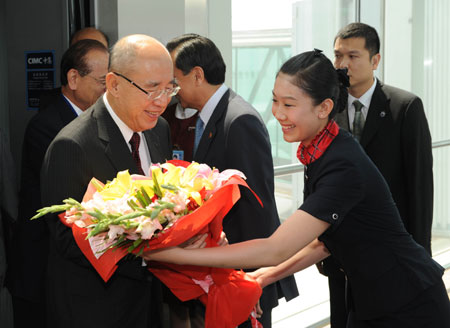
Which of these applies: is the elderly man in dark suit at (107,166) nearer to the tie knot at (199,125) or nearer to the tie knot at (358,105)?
the tie knot at (199,125)

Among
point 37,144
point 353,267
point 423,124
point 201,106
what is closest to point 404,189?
point 423,124

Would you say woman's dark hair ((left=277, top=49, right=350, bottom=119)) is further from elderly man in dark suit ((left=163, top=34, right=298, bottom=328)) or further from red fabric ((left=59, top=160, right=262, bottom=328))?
elderly man in dark suit ((left=163, top=34, right=298, bottom=328))

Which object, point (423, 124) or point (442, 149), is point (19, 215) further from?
point (442, 149)

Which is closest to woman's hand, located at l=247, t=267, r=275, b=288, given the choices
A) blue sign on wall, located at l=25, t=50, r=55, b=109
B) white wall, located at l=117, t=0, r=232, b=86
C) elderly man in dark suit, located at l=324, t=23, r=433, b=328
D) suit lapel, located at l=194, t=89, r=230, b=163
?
suit lapel, located at l=194, t=89, r=230, b=163

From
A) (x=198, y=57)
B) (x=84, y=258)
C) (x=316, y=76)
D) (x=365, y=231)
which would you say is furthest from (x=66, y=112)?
(x=365, y=231)

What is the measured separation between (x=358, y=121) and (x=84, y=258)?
7.04 ft

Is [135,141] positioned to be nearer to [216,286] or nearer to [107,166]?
[107,166]

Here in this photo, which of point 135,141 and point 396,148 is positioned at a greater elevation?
point 135,141

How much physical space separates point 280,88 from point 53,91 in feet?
5.64

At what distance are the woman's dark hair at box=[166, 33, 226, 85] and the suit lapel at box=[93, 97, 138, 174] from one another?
95 centimetres

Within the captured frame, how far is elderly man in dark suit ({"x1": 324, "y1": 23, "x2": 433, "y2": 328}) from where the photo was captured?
3.44 m

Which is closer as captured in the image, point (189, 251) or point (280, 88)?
point (189, 251)

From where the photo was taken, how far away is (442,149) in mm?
6621

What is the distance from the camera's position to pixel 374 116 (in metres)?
3.54
